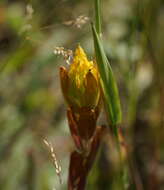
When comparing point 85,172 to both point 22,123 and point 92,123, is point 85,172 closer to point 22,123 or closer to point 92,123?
point 92,123

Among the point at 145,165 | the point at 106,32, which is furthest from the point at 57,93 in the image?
the point at 145,165

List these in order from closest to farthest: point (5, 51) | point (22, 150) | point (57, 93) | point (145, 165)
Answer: point (22, 150) < point (145, 165) < point (57, 93) < point (5, 51)

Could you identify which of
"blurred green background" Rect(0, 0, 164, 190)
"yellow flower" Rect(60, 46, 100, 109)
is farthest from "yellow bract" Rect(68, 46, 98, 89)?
"blurred green background" Rect(0, 0, 164, 190)

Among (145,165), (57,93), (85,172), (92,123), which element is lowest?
(145,165)

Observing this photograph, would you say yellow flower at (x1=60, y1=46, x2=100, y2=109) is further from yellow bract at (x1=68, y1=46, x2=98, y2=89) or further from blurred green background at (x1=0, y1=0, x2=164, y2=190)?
blurred green background at (x1=0, y1=0, x2=164, y2=190)

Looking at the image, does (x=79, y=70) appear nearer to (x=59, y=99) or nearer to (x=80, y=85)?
(x=80, y=85)

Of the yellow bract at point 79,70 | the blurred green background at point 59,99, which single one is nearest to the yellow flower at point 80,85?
the yellow bract at point 79,70

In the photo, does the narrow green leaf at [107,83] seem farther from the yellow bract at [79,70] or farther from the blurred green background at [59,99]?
the blurred green background at [59,99]
